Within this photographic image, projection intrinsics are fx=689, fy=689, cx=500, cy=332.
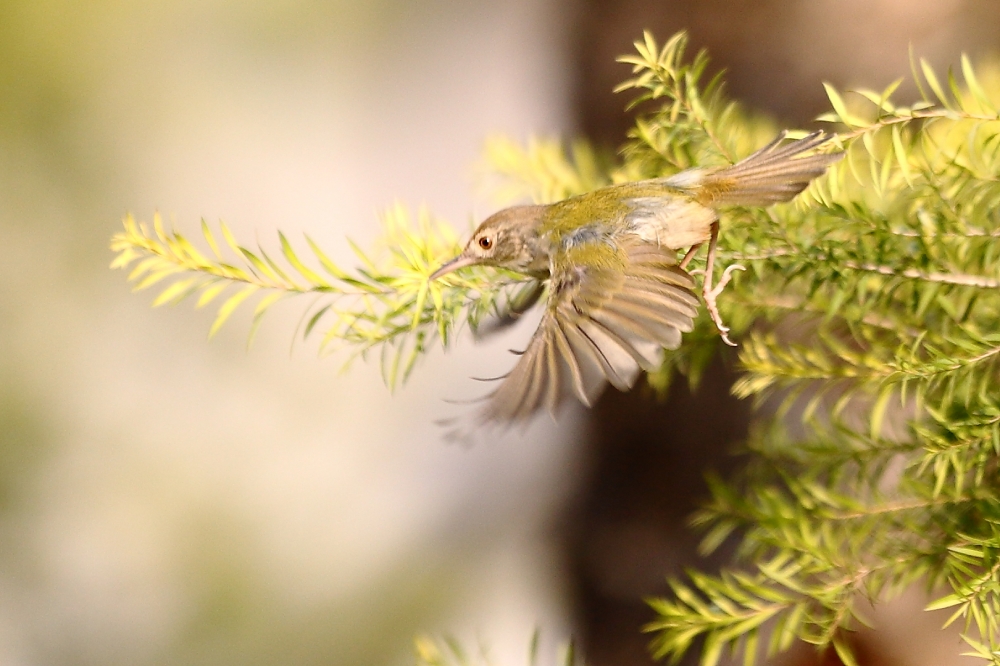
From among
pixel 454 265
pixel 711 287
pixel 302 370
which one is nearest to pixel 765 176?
pixel 711 287

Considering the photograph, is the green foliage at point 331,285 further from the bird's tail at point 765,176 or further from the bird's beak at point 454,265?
the bird's tail at point 765,176

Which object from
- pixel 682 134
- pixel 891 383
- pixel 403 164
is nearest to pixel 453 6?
pixel 403 164

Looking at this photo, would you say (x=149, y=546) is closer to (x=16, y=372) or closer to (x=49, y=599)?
(x=49, y=599)

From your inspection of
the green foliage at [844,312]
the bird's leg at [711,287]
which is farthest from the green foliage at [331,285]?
the bird's leg at [711,287]

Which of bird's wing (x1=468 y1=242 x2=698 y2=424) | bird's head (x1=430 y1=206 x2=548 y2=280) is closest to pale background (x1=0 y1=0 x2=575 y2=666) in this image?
bird's head (x1=430 y1=206 x2=548 y2=280)

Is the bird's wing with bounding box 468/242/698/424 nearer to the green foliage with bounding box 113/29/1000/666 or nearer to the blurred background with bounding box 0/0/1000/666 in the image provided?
the green foliage with bounding box 113/29/1000/666

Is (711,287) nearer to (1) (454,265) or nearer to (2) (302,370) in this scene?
(1) (454,265)
